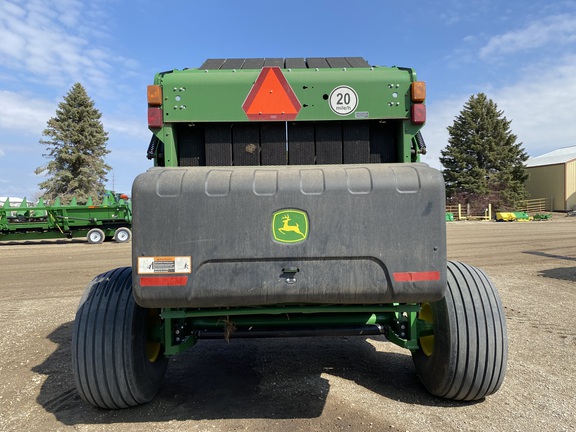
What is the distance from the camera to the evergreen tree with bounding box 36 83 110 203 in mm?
34500

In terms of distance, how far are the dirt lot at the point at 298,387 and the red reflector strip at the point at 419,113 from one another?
2021mm

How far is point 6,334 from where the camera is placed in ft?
16.7

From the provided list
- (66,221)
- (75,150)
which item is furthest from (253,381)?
(75,150)

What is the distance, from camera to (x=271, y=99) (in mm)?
2844

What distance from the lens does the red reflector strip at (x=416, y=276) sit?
222 centimetres

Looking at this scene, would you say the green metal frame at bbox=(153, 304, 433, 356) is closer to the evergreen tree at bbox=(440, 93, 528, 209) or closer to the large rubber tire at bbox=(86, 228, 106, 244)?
the large rubber tire at bbox=(86, 228, 106, 244)

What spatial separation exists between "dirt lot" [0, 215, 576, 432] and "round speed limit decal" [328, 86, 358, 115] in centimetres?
211

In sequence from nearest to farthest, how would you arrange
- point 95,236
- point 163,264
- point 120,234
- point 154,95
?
point 163,264 < point 154,95 < point 95,236 < point 120,234

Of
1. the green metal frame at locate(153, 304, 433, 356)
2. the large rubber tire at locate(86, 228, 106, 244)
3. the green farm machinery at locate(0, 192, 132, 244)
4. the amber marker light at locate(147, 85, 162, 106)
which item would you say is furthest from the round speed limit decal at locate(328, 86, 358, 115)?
the large rubber tire at locate(86, 228, 106, 244)

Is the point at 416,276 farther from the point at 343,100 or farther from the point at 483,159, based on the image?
the point at 483,159

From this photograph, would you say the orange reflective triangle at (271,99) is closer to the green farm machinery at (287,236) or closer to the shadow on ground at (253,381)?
the green farm machinery at (287,236)

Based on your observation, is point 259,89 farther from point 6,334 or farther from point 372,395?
point 6,334

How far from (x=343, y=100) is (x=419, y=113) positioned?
52 centimetres

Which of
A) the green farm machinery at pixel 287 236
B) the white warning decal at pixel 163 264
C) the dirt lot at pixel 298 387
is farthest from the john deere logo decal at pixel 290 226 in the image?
the dirt lot at pixel 298 387
